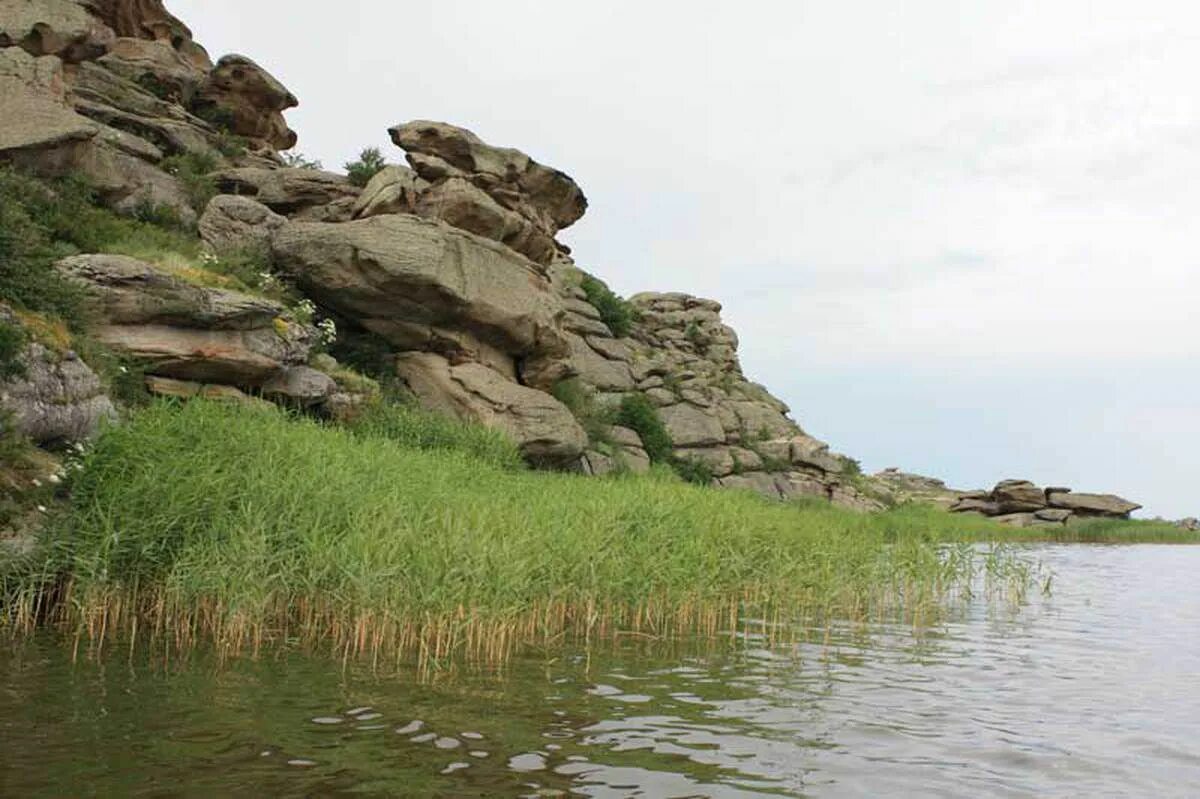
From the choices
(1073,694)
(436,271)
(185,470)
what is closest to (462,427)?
(436,271)

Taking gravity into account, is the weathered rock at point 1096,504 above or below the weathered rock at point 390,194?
below

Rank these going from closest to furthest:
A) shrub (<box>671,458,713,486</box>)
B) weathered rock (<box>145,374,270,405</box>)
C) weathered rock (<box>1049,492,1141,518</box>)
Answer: weathered rock (<box>145,374,270,405</box>) → shrub (<box>671,458,713,486</box>) → weathered rock (<box>1049,492,1141,518</box>)

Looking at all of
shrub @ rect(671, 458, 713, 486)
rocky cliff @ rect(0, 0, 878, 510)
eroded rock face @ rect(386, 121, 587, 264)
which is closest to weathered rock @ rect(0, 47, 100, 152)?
rocky cliff @ rect(0, 0, 878, 510)

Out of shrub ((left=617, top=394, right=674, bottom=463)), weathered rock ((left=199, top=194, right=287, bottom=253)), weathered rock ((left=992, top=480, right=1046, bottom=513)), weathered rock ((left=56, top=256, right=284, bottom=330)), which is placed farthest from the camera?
weathered rock ((left=992, top=480, right=1046, bottom=513))

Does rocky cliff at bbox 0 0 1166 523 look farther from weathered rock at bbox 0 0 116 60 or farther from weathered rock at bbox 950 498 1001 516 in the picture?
weathered rock at bbox 950 498 1001 516

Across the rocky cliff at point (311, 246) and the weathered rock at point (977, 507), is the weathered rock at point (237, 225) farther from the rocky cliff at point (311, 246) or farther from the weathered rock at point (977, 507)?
the weathered rock at point (977, 507)

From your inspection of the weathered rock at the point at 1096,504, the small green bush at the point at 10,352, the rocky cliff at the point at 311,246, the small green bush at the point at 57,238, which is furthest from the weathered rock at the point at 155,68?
the weathered rock at the point at 1096,504

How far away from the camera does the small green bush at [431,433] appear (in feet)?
84.0

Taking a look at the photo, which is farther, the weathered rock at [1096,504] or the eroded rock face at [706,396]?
the weathered rock at [1096,504]

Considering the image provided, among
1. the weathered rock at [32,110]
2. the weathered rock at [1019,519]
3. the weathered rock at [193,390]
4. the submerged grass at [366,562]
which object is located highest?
the weathered rock at [32,110]

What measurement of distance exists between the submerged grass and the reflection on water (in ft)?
3.58

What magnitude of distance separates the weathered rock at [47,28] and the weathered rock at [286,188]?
6.28 metres

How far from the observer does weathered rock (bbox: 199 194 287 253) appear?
29.3 meters

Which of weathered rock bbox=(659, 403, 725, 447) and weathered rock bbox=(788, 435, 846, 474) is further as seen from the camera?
weathered rock bbox=(788, 435, 846, 474)
